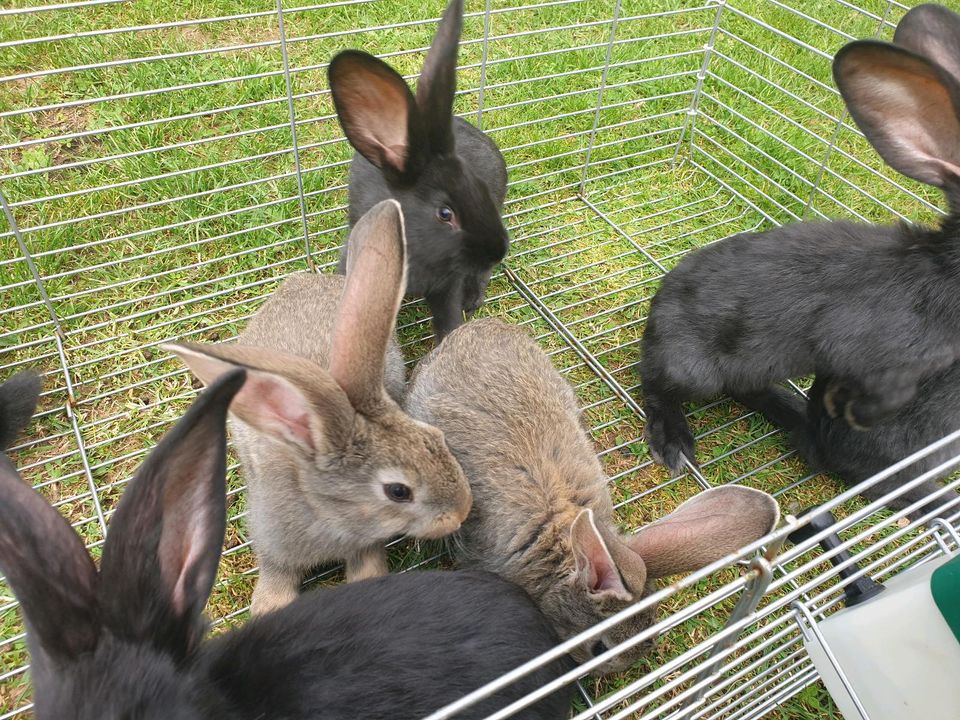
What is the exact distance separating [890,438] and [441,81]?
6.48 ft

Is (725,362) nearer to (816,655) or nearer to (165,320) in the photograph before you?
(816,655)

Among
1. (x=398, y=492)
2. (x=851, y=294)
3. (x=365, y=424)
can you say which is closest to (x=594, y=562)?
(x=398, y=492)

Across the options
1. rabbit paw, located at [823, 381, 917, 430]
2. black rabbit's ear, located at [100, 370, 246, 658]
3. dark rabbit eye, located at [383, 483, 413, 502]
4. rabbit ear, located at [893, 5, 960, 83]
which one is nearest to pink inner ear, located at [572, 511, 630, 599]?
dark rabbit eye, located at [383, 483, 413, 502]

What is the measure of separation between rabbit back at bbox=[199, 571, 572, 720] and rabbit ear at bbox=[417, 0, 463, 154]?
61.2 inches

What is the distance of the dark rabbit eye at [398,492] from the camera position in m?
1.96

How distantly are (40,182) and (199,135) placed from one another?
71 centimetres

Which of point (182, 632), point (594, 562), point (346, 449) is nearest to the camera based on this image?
point (182, 632)

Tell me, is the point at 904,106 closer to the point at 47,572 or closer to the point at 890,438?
the point at 890,438

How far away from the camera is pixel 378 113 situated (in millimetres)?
2461

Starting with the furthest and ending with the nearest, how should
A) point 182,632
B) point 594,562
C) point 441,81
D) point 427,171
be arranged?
point 427,171
point 441,81
point 594,562
point 182,632

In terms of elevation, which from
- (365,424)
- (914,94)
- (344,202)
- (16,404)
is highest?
(914,94)

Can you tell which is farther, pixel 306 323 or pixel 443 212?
pixel 443 212

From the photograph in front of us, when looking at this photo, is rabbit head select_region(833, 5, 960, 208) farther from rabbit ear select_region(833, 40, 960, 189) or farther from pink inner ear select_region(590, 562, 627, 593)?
pink inner ear select_region(590, 562, 627, 593)

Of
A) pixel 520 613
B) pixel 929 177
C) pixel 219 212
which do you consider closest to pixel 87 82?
pixel 219 212
